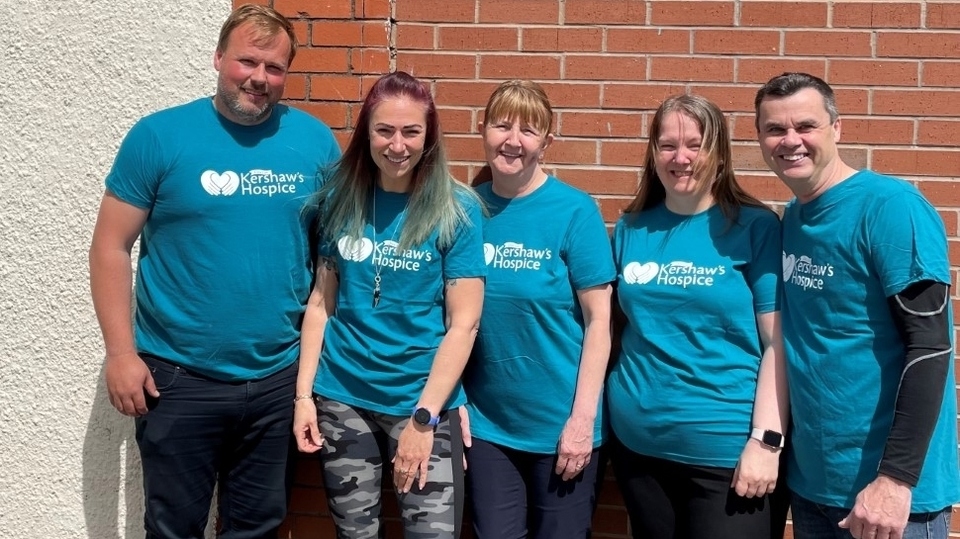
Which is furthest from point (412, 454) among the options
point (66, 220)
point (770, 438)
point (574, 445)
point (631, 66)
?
point (66, 220)

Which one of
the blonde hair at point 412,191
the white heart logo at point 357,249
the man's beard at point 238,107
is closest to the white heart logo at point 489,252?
the blonde hair at point 412,191

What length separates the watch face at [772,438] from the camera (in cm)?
243

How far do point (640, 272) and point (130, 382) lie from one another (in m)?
1.60

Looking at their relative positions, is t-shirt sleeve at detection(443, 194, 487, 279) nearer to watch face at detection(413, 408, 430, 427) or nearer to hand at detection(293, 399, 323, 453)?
watch face at detection(413, 408, 430, 427)

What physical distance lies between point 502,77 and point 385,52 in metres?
0.44

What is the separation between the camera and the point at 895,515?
2.13m

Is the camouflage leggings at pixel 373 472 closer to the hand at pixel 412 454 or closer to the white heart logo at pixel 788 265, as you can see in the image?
the hand at pixel 412 454

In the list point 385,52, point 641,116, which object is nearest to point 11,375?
point 385,52

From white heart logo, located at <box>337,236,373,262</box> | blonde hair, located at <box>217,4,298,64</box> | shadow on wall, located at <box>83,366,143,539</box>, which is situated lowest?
shadow on wall, located at <box>83,366,143,539</box>

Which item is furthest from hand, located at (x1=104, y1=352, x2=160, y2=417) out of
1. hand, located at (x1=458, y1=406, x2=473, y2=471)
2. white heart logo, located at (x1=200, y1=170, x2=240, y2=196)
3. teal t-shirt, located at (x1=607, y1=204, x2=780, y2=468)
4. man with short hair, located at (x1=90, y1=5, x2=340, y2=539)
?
teal t-shirt, located at (x1=607, y1=204, x2=780, y2=468)

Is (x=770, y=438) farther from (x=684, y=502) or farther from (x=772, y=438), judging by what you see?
(x=684, y=502)

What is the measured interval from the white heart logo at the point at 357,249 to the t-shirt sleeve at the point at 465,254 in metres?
0.24

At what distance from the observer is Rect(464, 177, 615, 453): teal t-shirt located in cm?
264

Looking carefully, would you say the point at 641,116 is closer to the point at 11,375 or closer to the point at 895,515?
the point at 895,515
